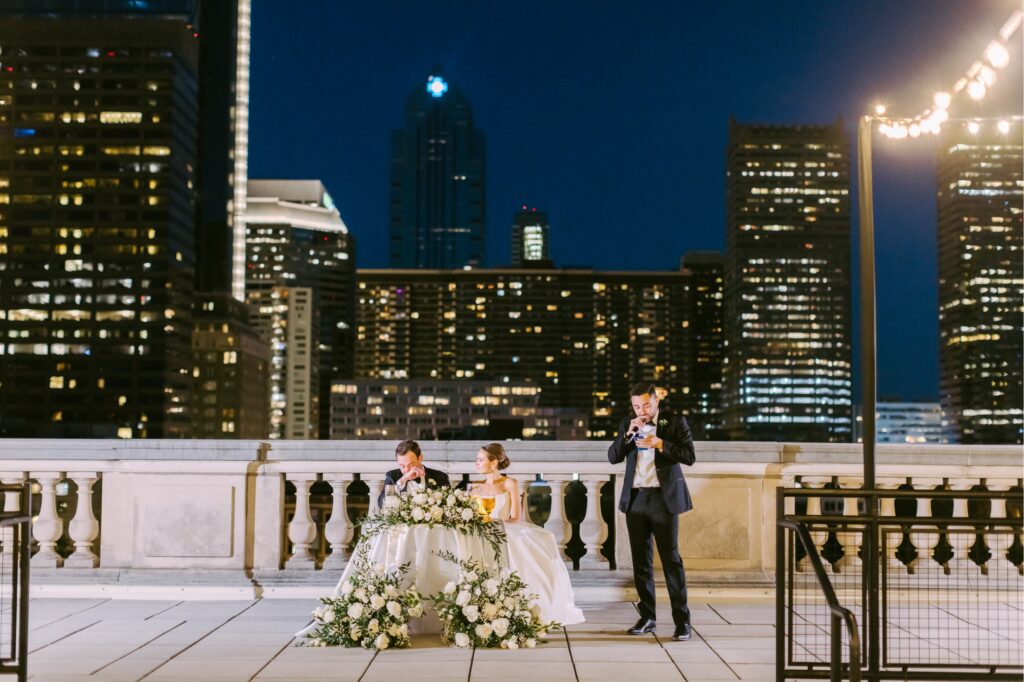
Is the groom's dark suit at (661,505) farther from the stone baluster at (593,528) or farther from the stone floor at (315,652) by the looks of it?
the stone baluster at (593,528)

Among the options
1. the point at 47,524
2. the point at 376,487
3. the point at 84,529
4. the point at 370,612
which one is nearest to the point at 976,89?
the point at 376,487

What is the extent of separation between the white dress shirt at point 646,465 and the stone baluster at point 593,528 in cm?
112

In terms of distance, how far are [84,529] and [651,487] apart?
5.56 metres

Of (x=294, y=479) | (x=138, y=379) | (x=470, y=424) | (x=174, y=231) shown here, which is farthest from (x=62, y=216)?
(x=294, y=479)

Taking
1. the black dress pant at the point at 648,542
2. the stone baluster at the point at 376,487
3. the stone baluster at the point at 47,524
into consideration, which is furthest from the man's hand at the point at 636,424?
the stone baluster at the point at 47,524

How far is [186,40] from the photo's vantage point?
549 feet

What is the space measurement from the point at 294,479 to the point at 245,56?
20024 cm

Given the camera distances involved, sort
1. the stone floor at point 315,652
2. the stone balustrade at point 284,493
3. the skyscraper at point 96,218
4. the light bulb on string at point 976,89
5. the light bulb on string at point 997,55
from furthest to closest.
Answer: the skyscraper at point 96,218 < the stone balustrade at point 284,493 < the light bulb on string at point 976,89 < the light bulb on string at point 997,55 < the stone floor at point 315,652

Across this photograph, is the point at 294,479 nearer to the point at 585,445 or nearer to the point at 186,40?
the point at 585,445

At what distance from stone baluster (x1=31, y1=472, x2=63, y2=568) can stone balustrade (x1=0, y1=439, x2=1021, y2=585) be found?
Answer: 0.01 meters

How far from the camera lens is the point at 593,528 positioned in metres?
9.96

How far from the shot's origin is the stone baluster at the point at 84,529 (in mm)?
10148

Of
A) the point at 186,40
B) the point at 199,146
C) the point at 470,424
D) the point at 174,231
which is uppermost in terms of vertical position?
the point at 186,40

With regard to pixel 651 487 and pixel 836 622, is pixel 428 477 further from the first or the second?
pixel 836 622
